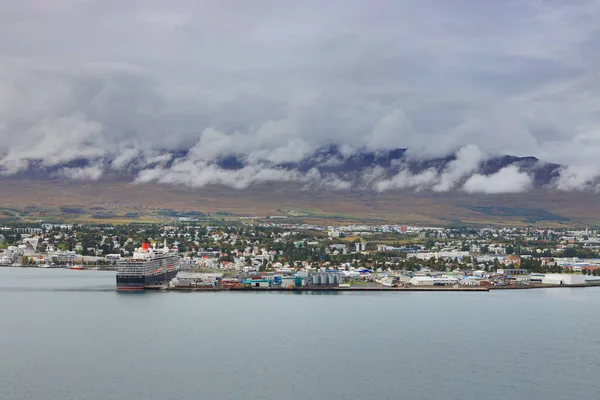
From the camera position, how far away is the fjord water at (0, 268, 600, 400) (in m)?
9.98

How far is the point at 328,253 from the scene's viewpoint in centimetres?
3391

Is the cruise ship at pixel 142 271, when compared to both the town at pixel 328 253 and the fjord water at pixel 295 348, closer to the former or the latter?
the town at pixel 328 253

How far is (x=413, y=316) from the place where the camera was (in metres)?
15.9

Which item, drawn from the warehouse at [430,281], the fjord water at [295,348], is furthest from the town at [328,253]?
the fjord water at [295,348]

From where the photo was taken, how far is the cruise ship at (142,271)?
2203 cm

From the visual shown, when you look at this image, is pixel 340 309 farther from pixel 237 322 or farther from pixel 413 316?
pixel 237 322

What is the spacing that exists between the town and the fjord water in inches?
185

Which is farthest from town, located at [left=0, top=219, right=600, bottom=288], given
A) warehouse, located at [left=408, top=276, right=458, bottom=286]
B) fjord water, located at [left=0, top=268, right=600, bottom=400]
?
fjord water, located at [left=0, top=268, right=600, bottom=400]

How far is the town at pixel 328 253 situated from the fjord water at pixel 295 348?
15.4 ft

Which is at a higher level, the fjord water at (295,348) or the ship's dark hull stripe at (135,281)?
the ship's dark hull stripe at (135,281)

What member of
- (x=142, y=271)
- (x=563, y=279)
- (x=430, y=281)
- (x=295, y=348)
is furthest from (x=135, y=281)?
(x=563, y=279)

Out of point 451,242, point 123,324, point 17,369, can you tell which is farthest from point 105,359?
point 451,242

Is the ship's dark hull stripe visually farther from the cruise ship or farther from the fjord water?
the fjord water

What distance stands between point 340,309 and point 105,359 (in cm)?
652
